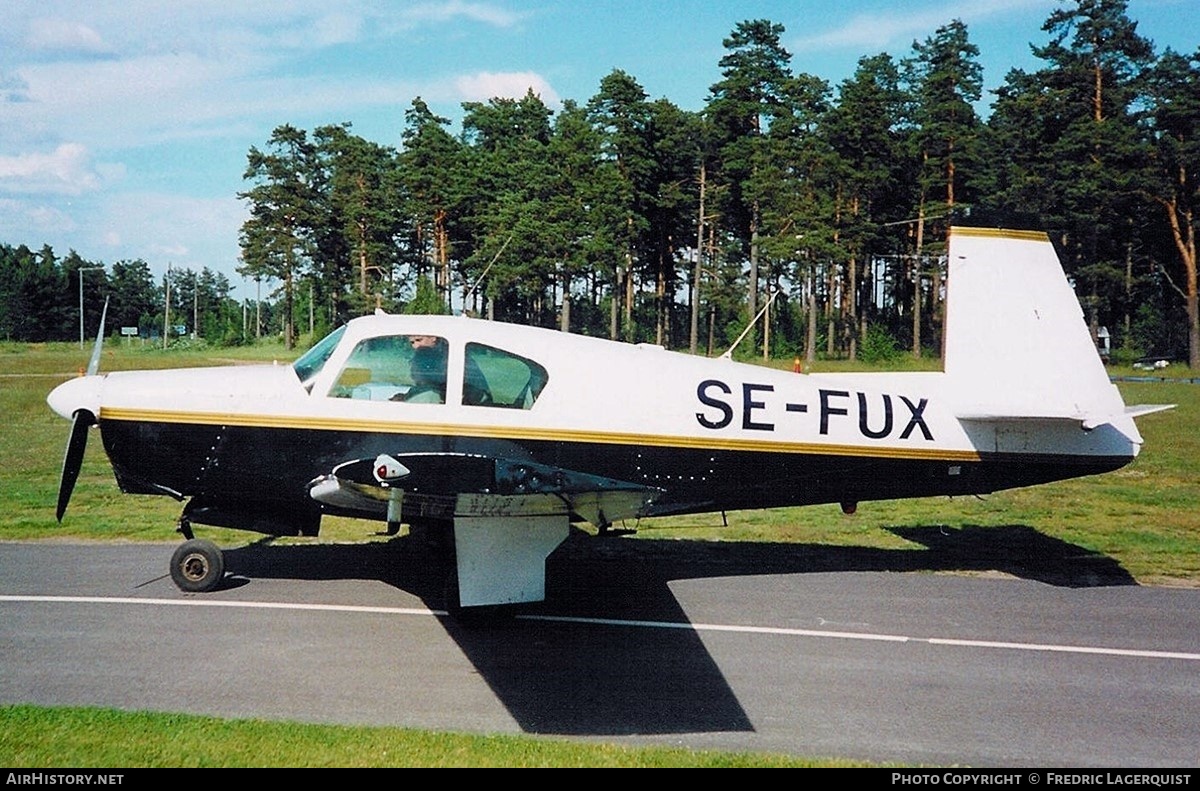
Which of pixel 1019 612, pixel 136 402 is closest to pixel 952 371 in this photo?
pixel 1019 612

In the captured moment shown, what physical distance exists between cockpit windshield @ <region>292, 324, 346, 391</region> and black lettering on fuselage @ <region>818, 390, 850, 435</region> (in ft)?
13.8

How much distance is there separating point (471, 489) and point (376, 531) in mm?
5579

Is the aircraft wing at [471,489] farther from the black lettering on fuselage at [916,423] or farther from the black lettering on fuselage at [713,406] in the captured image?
the black lettering on fuselage at [916,423]

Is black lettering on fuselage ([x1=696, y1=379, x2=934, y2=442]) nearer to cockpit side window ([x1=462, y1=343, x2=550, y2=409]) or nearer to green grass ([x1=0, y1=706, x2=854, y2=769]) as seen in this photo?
cockpit side window ([x1=462, y1=343, x2=550, y2=409])

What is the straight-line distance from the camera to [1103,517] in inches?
495

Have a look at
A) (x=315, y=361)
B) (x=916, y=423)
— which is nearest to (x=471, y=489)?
(x=315, y=361)

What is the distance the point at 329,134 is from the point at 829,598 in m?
56.4

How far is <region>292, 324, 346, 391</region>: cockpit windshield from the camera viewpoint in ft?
24.6

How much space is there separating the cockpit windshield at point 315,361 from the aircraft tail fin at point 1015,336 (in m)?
5.48

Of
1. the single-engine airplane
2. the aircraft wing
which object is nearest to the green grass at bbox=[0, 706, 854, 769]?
the aircraft wing

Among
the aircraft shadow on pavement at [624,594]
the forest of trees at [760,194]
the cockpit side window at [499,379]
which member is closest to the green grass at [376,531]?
the aircraft shadow on pavement at [624,594]

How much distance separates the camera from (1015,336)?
27.7 feet

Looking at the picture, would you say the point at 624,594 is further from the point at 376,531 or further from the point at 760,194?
the point at 760,194
